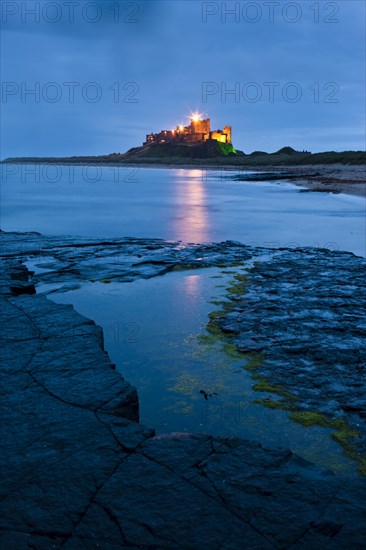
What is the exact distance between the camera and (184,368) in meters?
5.34

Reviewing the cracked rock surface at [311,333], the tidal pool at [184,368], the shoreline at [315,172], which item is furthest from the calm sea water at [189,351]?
the shoreline at [315,172]

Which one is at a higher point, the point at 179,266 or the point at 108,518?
the point at 179,266

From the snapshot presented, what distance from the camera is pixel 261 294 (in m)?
8.17

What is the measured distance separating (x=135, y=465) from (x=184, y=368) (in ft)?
7.76

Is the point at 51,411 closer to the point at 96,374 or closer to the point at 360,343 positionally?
the point at 96,374

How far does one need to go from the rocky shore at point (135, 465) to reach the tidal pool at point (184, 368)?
0.34 m

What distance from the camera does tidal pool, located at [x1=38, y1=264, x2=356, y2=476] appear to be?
159 inches

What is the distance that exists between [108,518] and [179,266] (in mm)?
8318

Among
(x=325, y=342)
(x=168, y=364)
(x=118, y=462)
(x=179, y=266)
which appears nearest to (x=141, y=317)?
(x=168, y=364)

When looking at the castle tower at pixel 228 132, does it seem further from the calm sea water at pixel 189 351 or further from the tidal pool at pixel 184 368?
the tidal pool at pixel 184 368

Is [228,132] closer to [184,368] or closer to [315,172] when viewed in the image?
[315,172]

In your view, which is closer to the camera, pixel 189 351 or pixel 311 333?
pixel 189 351

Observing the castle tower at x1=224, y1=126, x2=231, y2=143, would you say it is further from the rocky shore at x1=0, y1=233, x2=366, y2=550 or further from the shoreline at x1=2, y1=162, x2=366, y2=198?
the rocky shore at x1=0, y1=233, x2=366, y2=550

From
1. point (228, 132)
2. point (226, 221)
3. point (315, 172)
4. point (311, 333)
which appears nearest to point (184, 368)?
point (311, 333)
